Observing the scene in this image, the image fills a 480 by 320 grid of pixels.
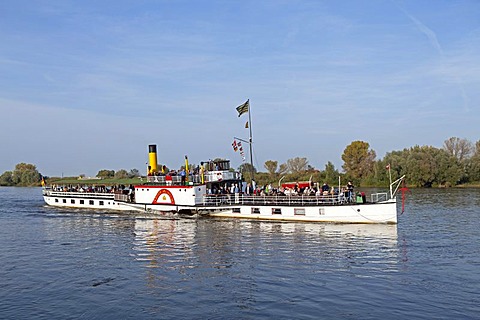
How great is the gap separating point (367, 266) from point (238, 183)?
23941 millimetres

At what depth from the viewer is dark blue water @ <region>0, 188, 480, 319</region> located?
17.3m

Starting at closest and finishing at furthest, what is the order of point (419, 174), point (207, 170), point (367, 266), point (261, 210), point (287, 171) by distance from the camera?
1. point (367, 266)
2. point (261, 210)
3. point (207, 170)
4. point (419, 174)
5. point (287, 171)

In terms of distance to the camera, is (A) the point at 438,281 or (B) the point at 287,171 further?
(B) the point at 287,171

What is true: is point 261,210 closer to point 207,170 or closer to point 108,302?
point 207,170

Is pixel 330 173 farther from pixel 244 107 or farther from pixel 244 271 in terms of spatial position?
pixel 244 271

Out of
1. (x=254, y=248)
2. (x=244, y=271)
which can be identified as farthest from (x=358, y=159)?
(x=244, y=271)

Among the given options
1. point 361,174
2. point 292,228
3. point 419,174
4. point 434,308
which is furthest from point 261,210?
point 361,174

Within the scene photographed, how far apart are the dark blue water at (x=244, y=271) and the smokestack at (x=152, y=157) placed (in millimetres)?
10481

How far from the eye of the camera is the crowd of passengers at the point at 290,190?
37938 mm

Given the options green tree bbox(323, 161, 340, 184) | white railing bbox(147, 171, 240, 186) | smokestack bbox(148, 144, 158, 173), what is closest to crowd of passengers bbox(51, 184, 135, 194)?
smokestack bbox(148, 144, 158, 173)

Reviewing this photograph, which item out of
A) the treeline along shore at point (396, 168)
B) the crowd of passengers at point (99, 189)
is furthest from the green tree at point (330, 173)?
the crowd of passengers at point (99, 189)

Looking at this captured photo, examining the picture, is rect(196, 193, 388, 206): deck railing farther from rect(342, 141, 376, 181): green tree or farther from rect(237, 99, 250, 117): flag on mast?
rect(342, 141, 376, 181): green tree

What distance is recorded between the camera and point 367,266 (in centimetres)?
2317

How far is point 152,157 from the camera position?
159 feet
